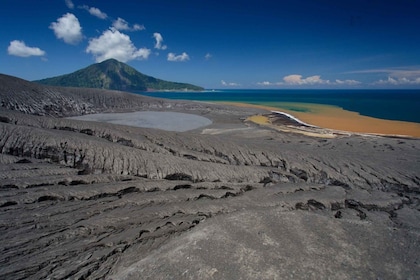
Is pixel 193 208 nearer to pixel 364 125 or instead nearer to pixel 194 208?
pixel 194 208

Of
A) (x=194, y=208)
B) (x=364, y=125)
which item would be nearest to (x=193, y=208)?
(x=194, y=208)

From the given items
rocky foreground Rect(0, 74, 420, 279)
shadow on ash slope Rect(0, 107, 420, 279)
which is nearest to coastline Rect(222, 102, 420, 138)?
rocky foreground Rect(0, 74, 420, 279)

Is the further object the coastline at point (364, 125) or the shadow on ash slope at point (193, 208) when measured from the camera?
the coastline at point (364, 125)

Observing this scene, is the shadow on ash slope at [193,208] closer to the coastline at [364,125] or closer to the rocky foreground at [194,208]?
the rocky foreground at [194,208]

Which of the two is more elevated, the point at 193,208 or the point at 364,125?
the point at 193,208

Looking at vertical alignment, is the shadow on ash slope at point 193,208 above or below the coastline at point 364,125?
above

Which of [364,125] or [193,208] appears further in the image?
[364,125]

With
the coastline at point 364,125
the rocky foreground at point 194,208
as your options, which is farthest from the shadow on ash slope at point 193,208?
the coastline at point 364,125

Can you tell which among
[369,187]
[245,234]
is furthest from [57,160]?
[369,187]
